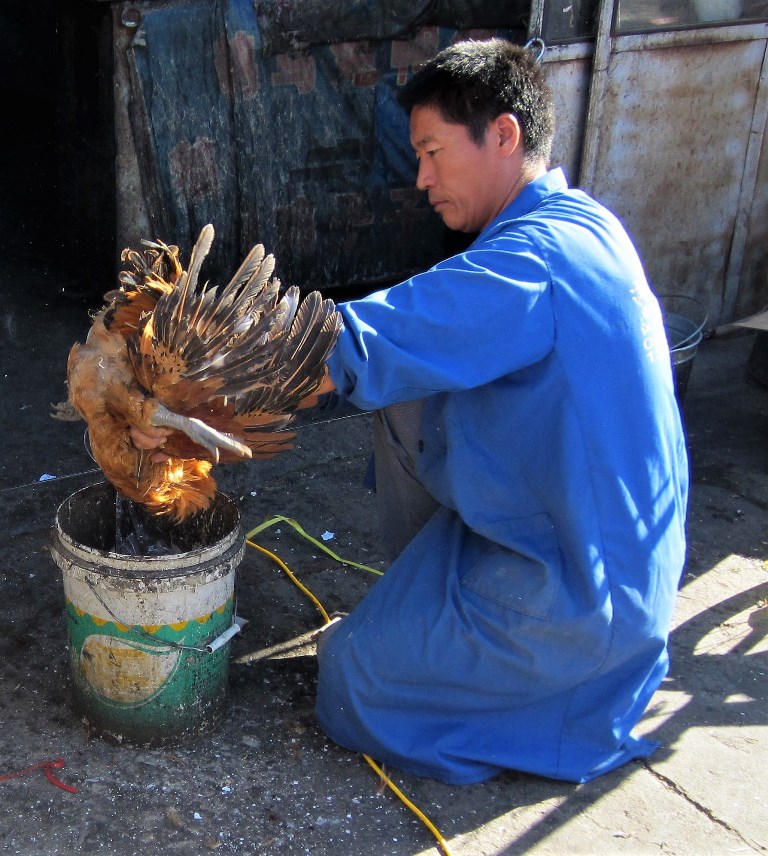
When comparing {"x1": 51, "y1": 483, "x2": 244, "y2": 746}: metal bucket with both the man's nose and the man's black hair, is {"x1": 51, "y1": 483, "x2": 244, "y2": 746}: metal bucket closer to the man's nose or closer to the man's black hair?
the man's nose

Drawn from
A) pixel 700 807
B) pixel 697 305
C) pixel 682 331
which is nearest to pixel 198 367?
pixel 700 807

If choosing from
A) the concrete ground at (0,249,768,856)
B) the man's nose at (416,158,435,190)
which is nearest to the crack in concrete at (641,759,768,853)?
the concrete ground at (0,249,768,856)

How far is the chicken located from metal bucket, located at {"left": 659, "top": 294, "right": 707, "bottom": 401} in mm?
2899

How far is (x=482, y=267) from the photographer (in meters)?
2.64

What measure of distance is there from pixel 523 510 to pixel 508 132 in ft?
3.38

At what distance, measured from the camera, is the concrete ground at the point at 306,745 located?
2908 millimetres

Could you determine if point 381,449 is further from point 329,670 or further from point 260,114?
point 260,114

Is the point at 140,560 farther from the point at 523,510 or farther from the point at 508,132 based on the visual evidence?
the point at 508,132

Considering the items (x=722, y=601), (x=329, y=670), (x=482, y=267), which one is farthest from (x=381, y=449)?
(x=722, y=601)

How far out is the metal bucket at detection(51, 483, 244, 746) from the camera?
2928mm

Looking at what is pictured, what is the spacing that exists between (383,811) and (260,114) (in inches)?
154

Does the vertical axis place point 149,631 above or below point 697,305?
below

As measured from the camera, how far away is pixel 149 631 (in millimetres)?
3004

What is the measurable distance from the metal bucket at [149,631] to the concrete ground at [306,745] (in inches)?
3.7
